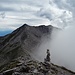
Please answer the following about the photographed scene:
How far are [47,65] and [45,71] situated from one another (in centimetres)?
460

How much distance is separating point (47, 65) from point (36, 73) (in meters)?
28.3

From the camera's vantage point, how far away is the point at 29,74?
196 metres

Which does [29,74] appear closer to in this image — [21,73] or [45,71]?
[21,73]

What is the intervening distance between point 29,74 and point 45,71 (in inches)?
1023

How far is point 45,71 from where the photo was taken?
173 metres

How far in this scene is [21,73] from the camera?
196125 mm

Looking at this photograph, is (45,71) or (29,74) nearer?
(45,71)

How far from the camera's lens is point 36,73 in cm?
19812

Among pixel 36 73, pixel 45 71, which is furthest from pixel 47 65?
pixel 36 73

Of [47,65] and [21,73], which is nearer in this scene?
[47,65]

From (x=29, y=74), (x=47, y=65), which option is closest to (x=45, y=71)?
(x=47, y=65)

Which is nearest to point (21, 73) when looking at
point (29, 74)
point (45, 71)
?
point (29, 74)

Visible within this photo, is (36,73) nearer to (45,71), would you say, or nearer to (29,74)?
(29,74)

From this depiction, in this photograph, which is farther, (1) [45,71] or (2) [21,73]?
(2) [21,73]
